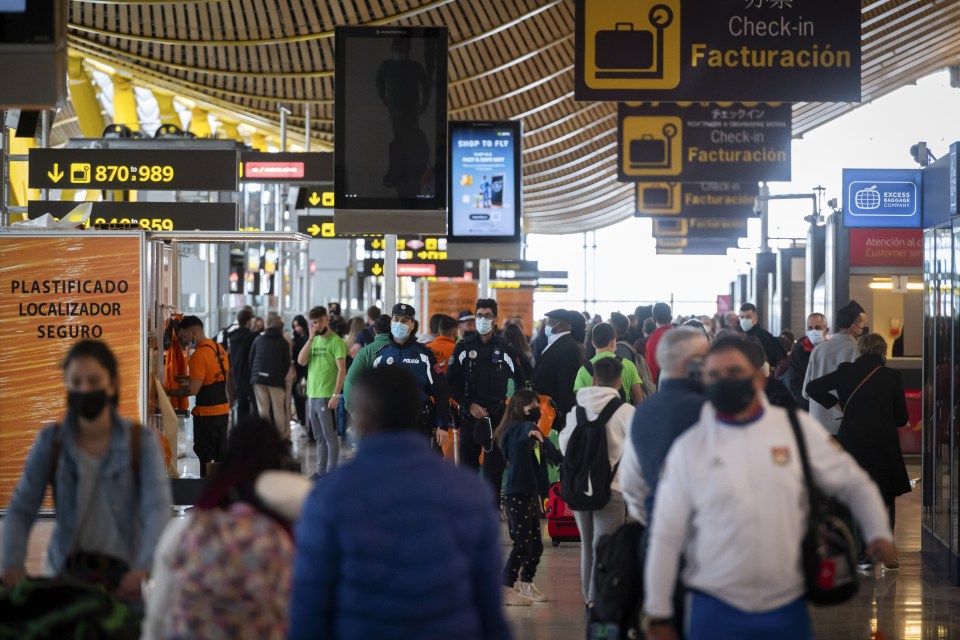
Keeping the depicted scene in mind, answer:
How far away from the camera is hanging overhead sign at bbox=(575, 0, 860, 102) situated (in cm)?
853

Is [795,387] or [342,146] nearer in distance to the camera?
[342,146]

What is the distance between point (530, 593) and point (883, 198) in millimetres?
8230

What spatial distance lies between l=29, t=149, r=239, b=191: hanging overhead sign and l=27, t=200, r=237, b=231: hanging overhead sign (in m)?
0.31

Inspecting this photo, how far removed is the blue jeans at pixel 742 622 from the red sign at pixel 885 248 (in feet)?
45.9

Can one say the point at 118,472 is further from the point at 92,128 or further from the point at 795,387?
the point at 92,128

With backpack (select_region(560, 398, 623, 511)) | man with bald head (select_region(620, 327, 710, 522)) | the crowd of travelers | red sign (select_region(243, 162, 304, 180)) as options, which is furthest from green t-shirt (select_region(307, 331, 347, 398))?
man with bald head (select_region(620, 327, 710, 522))

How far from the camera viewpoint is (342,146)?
10039 millimetres

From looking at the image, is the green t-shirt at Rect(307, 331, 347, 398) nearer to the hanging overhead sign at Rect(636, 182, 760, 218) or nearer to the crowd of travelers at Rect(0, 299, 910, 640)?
the crowd of travelers at Rect(0, 299, 910, 640)

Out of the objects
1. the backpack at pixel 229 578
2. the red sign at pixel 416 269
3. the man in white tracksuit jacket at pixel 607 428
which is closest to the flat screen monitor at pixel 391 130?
the man in white tracksuit jacket at pixel 607 428

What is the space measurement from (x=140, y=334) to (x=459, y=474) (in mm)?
7761

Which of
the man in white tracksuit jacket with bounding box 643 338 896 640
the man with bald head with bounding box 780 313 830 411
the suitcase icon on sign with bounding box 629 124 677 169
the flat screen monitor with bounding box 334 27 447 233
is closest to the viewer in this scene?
the man in white tracksuit jacket with bounding box 643 338 896 640

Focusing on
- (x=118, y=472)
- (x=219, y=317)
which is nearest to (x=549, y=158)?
(x=219, y=317)

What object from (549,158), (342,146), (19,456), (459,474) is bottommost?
(19,456)

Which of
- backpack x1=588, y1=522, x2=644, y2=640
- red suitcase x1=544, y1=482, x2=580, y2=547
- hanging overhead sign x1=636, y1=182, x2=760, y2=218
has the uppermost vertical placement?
hanging overhead sign x1=636, y1=182, x2=760, y2=218
